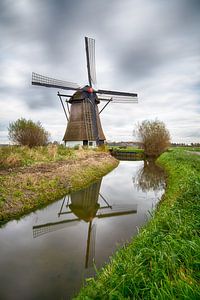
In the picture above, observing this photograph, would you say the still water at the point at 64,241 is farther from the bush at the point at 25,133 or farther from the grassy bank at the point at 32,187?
the bush at the point at 25,133

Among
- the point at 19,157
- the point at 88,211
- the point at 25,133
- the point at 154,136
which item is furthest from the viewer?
the point at 154,136

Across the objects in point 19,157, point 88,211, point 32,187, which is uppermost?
point 19,157

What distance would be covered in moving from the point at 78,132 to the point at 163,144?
42.2 ft

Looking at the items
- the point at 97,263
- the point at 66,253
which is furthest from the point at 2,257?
the point at 97,263

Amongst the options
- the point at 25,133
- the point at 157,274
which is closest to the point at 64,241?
the point at 157,274

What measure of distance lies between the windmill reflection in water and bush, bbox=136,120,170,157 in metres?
22.6

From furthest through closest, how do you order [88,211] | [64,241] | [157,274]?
[88,211]
[64,241]
[157,274]

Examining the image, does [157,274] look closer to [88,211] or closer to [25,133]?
[88,211]

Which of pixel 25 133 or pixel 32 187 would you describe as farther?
pixel 25 133

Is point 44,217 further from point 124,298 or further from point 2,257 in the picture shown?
point 124,298

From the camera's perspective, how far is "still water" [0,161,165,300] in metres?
3.56

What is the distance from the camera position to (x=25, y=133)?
20562 millimetres

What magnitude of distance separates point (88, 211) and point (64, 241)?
251 cm

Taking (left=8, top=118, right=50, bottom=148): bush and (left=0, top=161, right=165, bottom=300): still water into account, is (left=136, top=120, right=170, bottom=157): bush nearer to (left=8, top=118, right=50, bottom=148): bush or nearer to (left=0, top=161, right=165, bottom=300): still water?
(left=8, top=118, right=50, bottom=148): bush
